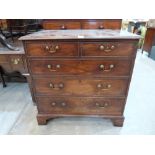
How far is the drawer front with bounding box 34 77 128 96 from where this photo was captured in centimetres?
133

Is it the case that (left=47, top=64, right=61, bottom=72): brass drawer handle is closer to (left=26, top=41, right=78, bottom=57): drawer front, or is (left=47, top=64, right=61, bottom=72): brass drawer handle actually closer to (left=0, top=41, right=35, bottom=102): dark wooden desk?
(left=26, top=41, right=78, bottom=57): drawer front

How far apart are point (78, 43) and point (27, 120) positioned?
1.11m

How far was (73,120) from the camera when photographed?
166cm

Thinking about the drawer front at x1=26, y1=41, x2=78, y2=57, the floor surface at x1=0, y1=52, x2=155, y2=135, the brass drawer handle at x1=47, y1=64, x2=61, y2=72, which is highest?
the drawer front at x1=26, y1=41, x2=78, y2=57

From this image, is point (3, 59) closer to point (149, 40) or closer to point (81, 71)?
point (81, 71)

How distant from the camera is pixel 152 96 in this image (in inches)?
81.0

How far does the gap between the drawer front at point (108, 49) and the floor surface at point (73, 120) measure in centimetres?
82

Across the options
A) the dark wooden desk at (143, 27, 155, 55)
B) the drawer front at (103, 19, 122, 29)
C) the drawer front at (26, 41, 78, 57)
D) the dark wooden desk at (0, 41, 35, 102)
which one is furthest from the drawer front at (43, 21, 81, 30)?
the dark wooden desk at (143, 27, 155, 55)

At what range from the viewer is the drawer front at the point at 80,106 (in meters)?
1.43

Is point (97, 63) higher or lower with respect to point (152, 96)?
higher

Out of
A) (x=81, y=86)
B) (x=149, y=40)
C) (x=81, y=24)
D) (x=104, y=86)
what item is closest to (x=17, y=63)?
(x=81, y=86)

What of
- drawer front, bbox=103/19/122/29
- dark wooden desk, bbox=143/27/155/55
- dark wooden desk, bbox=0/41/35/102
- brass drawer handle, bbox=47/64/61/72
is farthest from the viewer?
dark wooden desk, bbox=143/27/155/55
